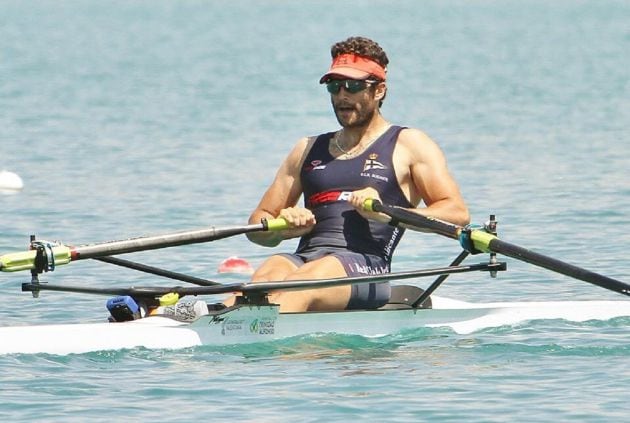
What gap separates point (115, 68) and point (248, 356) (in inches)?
1591

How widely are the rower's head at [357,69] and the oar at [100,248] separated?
3.35 ft

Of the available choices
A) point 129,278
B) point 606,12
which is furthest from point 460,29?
point 129,278

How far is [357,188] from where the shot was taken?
36.0ft

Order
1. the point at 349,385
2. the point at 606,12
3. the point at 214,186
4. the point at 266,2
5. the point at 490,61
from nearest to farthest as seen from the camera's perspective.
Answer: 1. the point at 349,385
2. the point at 214,186
3. the point at 490,61
4. the point at 606,12
5. the point at 266,2

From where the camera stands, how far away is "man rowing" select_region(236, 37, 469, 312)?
10719 millimetres

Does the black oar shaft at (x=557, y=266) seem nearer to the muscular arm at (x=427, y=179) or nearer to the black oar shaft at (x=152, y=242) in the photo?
the muscular arm at (x=427, y=179)

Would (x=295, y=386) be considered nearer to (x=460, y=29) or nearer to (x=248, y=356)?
(x=248, y=356)

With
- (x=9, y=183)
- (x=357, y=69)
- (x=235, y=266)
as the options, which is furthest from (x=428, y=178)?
(x=9, y=183)

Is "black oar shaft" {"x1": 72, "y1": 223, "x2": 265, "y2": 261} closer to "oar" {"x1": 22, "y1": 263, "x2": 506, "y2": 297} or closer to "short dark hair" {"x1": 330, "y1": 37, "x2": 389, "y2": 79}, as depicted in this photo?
"oar" {"x1": 22, "y1": 263, "x2": 506, "y2": 297}

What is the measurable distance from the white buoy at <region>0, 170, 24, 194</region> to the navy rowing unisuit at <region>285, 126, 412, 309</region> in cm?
941

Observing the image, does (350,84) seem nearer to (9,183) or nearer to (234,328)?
(234,328)

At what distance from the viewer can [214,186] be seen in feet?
67.8

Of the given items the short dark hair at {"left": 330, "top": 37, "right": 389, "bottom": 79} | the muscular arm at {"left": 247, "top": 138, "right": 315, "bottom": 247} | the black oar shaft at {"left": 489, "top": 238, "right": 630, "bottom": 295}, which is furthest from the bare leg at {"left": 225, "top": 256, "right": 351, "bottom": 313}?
the short dark hair at {"left": 330, "top": 37, "right": 389, "bottom": 79}

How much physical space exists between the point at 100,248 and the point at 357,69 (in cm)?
219
